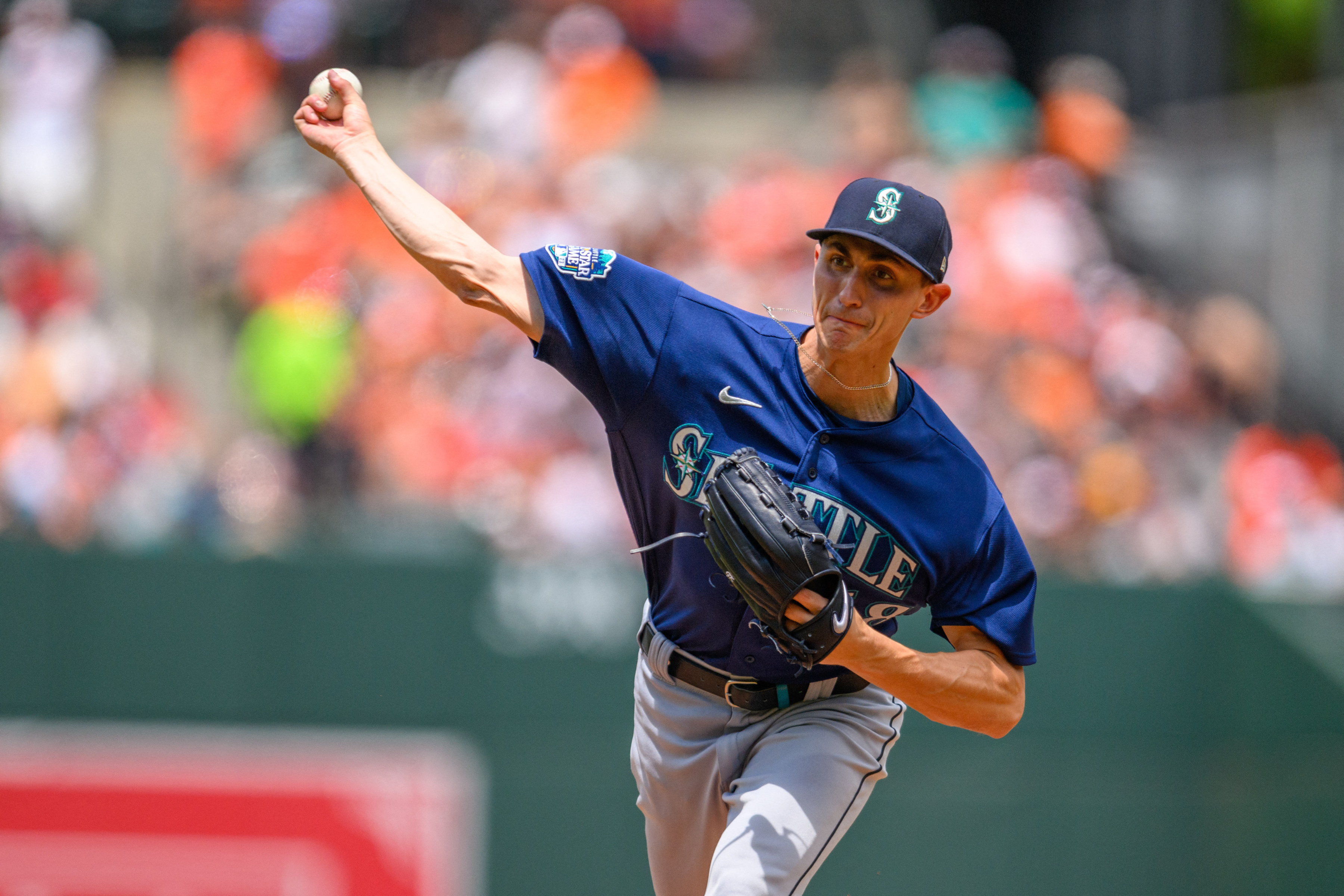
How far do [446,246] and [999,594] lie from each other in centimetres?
150

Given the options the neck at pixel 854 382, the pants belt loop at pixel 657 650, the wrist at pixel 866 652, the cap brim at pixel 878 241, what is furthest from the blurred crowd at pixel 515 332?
the wrist at pixel 866 652

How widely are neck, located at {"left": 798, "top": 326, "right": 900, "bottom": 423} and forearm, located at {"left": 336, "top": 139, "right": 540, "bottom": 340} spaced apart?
0.66 metres

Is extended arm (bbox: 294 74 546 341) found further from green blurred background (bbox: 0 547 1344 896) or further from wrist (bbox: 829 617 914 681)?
green blurred background (bbox: 0 547 1344 896)

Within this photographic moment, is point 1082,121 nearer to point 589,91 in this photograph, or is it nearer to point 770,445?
point 589,91

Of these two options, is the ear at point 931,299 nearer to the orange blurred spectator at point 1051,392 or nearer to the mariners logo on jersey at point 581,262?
the mariners logo on jersey at point 581,262

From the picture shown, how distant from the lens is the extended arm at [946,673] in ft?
10.6

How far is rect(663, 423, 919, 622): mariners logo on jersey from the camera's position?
3.47 meters

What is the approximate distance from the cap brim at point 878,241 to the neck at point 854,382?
0.77 feet

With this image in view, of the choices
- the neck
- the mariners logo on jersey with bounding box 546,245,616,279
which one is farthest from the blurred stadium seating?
the mariners logo on jersey with bounding box 546,245,616,279

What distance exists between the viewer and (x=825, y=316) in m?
3.40

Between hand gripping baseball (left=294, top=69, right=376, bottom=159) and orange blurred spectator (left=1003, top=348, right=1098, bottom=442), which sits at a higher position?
hand gripping baseball (left=294, top=69, right=376, bottom=159)

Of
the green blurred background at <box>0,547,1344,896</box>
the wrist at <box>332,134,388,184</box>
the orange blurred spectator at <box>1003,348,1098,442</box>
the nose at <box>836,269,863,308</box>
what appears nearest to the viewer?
the nose at <box>836,269,863,308</box>

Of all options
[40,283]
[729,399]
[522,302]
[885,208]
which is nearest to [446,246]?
[522,302]

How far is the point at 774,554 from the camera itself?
3.09 metres
